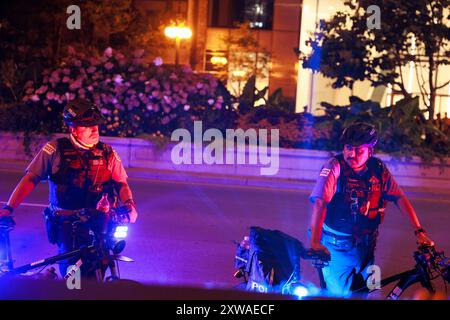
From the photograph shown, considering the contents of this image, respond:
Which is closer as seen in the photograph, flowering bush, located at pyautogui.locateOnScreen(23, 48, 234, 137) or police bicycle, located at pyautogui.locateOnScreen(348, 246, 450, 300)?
police bicycle, located at pyautogui.locateOnScreen(348, 246, 450, 300)

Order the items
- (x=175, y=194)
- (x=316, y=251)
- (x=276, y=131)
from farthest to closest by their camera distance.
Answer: (x=276, y=131)
(x=175, y=194)
(x=316, y=251)

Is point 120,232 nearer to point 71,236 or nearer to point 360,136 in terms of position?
point 71,236

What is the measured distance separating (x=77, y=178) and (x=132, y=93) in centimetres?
1137

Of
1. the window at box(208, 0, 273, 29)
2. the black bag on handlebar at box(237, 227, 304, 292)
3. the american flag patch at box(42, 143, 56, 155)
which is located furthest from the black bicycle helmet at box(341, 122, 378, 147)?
the window at box(208, 0, 273, 29)

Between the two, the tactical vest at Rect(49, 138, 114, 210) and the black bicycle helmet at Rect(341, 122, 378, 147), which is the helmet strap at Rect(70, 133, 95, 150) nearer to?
the tactical vest at Rect(49, 138, 114, 210)

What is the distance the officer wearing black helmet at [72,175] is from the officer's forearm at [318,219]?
1098 mm

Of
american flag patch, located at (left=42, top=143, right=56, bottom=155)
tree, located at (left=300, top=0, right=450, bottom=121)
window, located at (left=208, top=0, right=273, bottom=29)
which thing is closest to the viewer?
american flag patch, located at (left=42, top=143, right=56, bottom=155)

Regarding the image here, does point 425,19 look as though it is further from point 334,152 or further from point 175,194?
point 175,194

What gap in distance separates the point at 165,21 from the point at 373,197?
22.2 m

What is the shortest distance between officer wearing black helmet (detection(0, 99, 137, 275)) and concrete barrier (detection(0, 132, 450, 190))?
30.7 feet

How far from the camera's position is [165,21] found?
25406mm

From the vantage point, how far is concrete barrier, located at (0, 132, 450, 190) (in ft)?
45.8
